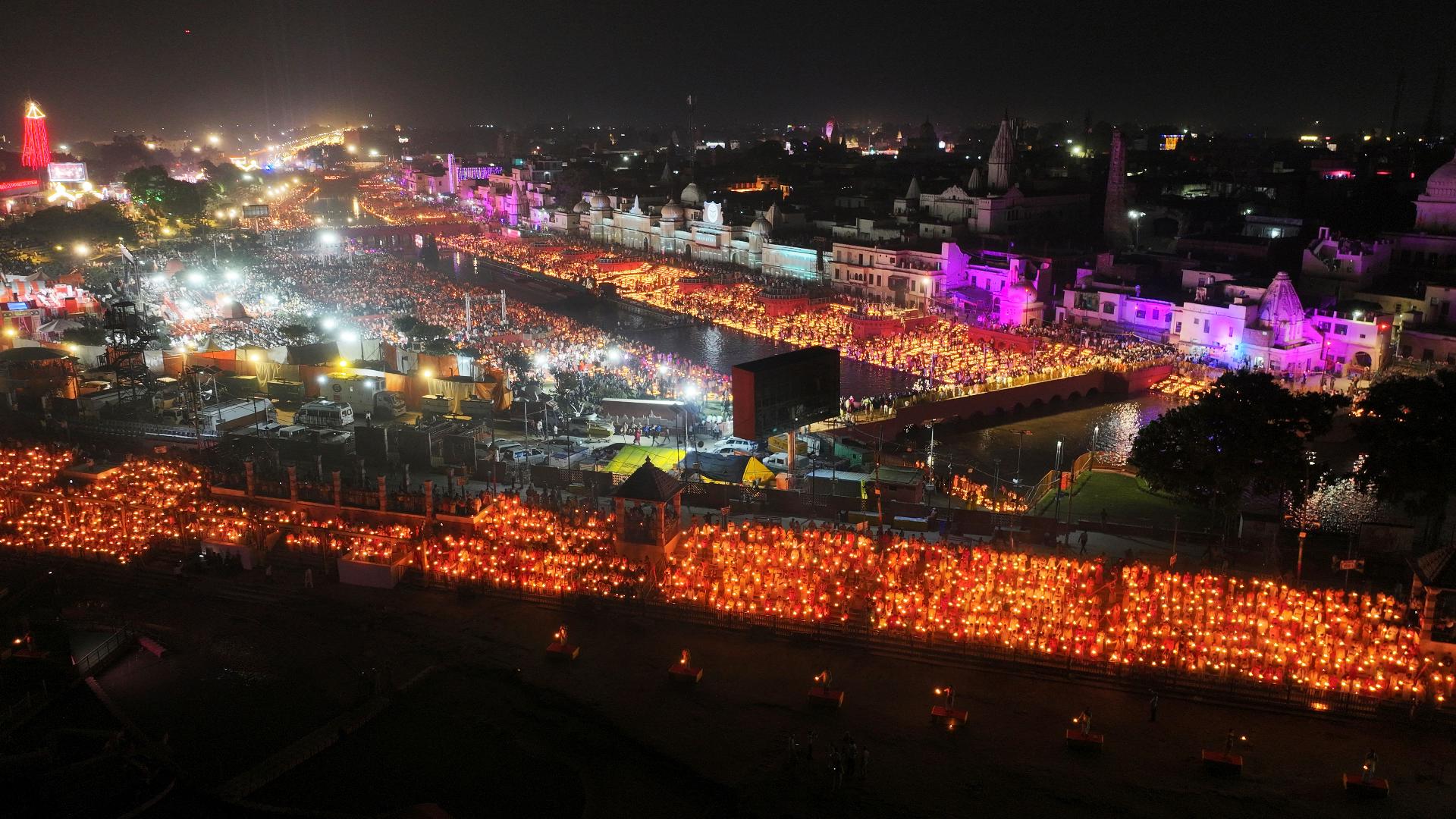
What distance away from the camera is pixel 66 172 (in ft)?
255

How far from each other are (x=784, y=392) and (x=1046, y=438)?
492 inches

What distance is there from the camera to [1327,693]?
1536 cm

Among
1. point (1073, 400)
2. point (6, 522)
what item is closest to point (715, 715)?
point (6, 522)

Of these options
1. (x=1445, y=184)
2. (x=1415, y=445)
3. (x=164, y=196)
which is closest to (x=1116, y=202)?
(x=1445, y=184)

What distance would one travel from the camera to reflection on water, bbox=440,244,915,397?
4070 cm

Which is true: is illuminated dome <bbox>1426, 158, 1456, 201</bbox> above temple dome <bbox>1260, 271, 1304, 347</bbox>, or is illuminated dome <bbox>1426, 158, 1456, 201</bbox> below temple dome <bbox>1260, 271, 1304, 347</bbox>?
above

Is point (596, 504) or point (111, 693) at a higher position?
point (596, 504)

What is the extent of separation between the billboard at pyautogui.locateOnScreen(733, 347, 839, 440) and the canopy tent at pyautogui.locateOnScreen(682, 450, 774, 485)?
0.84m

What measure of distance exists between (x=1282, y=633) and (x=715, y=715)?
29.2 feet

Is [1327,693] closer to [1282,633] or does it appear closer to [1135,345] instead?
[1282,633]

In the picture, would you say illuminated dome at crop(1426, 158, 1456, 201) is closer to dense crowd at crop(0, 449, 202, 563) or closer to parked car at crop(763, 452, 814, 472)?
parked car at crop(763, 452, 814, 472)

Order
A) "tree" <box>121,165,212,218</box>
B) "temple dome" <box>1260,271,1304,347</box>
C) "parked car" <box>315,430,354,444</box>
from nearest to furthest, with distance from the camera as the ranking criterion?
"parked car" <box>315,430,354,444</box>
"temple dome" <box>1260,271,1304,347</box>
"tree" <box>121,165,212,218</box>

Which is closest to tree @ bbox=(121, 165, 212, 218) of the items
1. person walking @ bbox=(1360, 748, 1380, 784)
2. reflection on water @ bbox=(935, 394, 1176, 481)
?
reflection on water @ bbox=(935, 394, 1176, 481)

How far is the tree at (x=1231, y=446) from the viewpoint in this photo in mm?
21312
